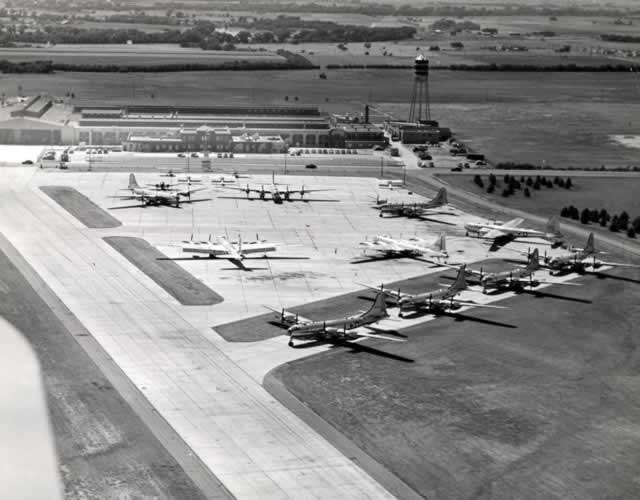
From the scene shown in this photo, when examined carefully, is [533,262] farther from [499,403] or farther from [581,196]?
[581,196]

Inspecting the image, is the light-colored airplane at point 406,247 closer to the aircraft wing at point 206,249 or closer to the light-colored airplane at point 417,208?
the aircraft wing at point 206,249

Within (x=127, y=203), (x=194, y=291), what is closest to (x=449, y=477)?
(x=194, y=291)

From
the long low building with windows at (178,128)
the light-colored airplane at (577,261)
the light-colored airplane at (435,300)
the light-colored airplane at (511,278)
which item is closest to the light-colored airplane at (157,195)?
the long low building with windows at (178,128)

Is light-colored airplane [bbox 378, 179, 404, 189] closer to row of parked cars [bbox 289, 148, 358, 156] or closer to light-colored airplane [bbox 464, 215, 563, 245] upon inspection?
light-colored airplane [bbox 464, 215, 563, 245]

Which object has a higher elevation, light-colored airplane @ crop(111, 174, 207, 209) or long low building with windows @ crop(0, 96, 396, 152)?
long low building with windows @ crop(0, 96, 396, 152)

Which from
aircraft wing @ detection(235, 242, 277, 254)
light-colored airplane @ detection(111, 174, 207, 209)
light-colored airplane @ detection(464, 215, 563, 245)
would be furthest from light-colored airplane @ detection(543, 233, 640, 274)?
light-colored airplane @ detection(111, 174, 207, 209)

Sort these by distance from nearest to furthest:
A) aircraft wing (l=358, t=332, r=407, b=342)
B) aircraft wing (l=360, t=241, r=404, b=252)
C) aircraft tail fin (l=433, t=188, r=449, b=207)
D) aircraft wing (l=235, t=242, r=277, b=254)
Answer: aircraft wing (l=358, t=332, r=407, b=342) < aircraft wing (l=235, t=242, r=277, b=254) < aircraft wing (l=360, t=241, r=404, b=252) < aircraft tail fin (l=433, t=188, r=449, b=207)
